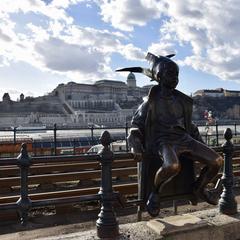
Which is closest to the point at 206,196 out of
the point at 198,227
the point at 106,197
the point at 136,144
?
the point at 198,227

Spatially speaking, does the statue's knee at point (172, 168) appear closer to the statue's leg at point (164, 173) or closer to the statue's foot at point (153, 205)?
the statue's leg at point (164, 173)

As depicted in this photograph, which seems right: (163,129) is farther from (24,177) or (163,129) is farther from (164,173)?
(24,177)

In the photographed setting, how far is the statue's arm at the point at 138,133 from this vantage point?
4465mm

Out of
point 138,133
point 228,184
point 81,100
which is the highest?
point 81,100

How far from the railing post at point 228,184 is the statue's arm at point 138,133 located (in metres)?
1.19

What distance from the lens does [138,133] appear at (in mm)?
4562

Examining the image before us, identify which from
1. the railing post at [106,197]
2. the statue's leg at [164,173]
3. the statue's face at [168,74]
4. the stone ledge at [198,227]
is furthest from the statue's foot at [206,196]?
the statue's face at [168,74]

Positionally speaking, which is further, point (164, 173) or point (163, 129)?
point (163, 129)

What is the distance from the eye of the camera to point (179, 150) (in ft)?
14.9

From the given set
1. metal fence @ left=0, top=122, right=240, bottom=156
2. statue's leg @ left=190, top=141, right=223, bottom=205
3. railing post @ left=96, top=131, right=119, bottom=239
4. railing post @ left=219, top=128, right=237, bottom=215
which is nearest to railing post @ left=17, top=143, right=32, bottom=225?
railing post @ left=96, top=131, right=119, bottom=239

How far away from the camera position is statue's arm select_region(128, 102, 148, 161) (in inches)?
176

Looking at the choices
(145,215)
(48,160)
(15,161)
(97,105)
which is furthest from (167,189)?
(97,105)

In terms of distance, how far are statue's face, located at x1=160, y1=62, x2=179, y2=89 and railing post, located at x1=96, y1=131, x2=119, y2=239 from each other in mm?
907

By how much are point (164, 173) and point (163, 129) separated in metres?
0.50
